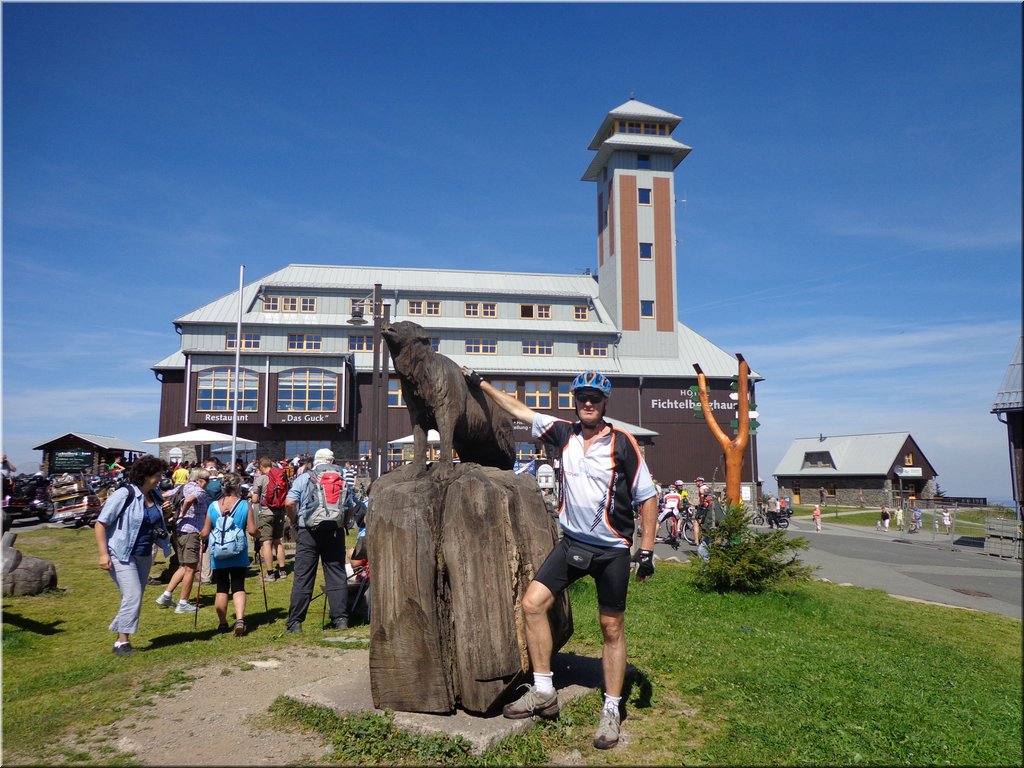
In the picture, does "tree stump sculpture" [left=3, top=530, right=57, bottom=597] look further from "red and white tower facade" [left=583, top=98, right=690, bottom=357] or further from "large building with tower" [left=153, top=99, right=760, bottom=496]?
"red and white tower facade" [left=583, top=98, right=690, bottom=357]

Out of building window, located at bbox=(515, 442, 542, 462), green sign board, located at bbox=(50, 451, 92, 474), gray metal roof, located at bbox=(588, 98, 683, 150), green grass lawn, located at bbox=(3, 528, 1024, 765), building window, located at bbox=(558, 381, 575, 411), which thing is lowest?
green grass lawn, located at bbox=(3, 528, 1024, 765)

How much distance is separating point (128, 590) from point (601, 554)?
16.3ft

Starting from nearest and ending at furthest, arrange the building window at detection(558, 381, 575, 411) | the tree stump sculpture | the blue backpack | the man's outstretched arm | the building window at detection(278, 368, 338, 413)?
the man's outstretched arm
the blue backpack
the tree stump sculpture
the building window at detection(278, 368, 338, 413)
the building window at detection(558, 381, 575, 411)

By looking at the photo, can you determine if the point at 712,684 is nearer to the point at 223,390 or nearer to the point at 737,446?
the point at 737,446

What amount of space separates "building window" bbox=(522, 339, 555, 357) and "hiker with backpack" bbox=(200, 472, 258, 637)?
102 feet

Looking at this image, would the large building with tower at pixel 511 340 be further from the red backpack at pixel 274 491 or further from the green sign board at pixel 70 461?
the red backpack at pixel 274 491

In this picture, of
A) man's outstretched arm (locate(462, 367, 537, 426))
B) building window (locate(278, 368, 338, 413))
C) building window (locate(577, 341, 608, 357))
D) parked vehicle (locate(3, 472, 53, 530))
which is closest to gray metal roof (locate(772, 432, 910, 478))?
building window (locate(577, 341, 608, 357))

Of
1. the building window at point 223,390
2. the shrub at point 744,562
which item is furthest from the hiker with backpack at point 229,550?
the building window at point 223,390

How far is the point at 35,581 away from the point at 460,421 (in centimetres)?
763

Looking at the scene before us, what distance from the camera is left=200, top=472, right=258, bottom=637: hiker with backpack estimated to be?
278 inches

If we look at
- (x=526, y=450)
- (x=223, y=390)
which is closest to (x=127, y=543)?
(x=223, y=390)

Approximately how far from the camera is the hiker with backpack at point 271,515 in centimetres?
1101

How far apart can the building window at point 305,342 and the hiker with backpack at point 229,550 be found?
28.9 m

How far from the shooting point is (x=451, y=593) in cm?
437
